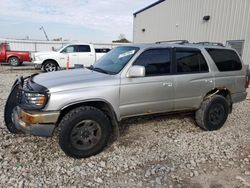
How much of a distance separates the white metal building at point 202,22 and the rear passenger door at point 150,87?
8.25m

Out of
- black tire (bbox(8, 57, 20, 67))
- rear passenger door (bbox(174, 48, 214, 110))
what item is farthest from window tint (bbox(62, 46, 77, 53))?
rear passenger door (bbox(174, 48, 214, 110))

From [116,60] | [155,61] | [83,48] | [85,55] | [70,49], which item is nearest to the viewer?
[155,61]

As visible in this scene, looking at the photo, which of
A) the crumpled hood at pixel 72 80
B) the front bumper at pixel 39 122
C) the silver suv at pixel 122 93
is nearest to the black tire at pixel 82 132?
the silver suv at pixel 122 93

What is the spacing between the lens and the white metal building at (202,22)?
10.8m

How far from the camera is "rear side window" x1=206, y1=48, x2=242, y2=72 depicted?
4.73 meters

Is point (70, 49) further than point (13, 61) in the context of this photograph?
No

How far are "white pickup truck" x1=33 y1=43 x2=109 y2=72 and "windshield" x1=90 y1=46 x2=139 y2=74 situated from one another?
9022 mm

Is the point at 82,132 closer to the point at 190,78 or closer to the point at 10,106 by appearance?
the point at 10,106

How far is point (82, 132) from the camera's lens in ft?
11.5

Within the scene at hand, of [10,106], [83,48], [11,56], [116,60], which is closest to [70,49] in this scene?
[83,48]

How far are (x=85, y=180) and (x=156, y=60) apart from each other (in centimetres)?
236

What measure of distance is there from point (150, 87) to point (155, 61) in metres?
0.52

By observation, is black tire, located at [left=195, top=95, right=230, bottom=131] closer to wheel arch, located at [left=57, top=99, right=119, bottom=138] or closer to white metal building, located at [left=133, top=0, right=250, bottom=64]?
wheel arch, located at [left=57, top=99, right=119, bottom=138]

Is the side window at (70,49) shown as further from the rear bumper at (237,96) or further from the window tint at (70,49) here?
the rear bumper at (237,96)
